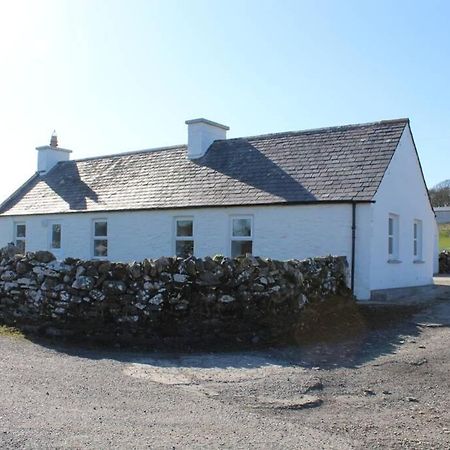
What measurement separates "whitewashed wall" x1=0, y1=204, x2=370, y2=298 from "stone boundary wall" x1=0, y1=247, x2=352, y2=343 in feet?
18.7

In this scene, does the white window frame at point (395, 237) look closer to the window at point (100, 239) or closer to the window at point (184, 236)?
the window at point (184, 236)

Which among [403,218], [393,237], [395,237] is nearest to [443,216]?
[403,218]

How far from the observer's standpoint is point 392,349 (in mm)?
9445

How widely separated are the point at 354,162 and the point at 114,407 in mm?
12586

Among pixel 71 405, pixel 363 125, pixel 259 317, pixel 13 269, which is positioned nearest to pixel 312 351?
pixel 259 317

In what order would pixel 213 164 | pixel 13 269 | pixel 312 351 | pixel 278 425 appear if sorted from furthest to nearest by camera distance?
pixel 213 164 → pixel 13 269 → pixel 312 351 → pixel 278 425

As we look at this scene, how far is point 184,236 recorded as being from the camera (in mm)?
18891

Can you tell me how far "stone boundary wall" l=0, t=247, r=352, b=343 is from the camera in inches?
393

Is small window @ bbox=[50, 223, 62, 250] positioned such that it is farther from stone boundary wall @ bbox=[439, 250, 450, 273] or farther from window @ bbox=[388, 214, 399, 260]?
stone boundary wall @ bbox=[439, 250, 450, 273]

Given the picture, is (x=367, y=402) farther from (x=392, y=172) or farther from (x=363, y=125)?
(x=363, y=125)

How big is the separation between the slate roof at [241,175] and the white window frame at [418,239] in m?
4.41

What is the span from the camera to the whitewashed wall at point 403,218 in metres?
16.4

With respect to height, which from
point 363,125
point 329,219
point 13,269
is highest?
point 363,125

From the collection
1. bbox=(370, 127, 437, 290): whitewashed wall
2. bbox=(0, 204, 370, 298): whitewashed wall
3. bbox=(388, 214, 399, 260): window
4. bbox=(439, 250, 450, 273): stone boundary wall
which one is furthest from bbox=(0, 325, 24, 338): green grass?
bbox=(439, 250, 450, 273): stone boundary wall
